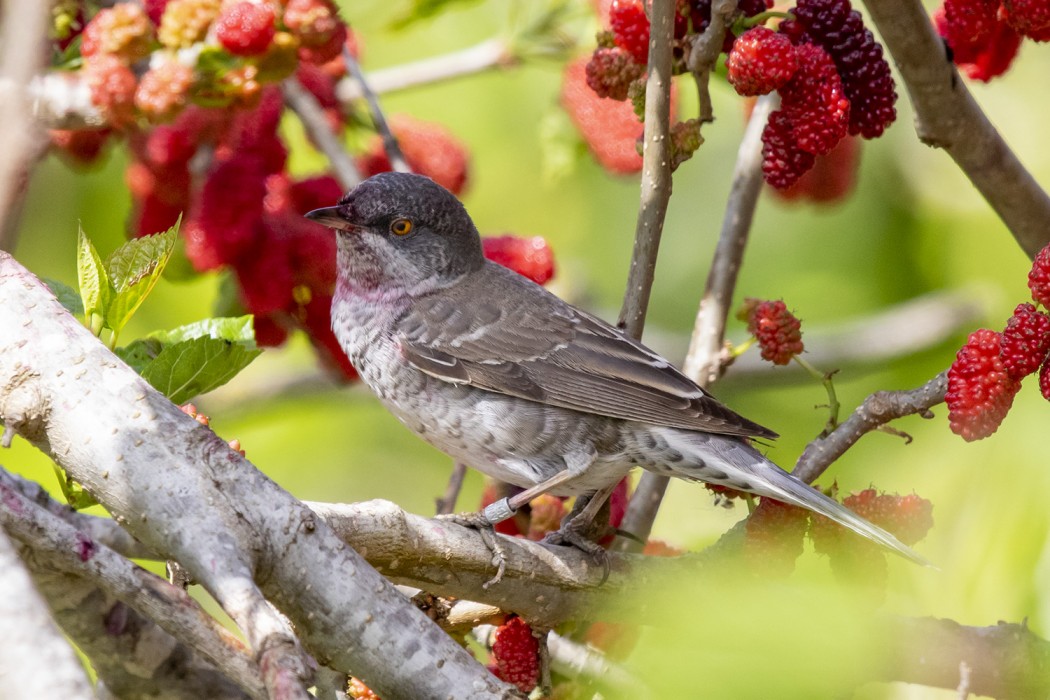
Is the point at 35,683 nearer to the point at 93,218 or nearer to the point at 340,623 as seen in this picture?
the point at 340,623

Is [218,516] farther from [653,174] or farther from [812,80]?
[812,80]

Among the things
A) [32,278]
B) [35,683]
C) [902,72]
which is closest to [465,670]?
[35,683]

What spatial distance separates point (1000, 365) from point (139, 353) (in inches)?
81.7

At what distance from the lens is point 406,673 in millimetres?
2104

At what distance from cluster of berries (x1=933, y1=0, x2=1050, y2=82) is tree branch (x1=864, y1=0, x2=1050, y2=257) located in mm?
107

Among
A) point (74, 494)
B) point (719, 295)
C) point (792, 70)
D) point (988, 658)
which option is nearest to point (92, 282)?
point (74, 494)

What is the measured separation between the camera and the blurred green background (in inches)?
196

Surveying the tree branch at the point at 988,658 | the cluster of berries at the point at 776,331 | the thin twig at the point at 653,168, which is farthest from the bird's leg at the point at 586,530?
the tree branch at the point at 988,658

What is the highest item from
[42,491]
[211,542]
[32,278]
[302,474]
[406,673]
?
[32,278]

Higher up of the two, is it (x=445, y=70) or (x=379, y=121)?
(x=445, y=70)

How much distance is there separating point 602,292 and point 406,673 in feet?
13.4

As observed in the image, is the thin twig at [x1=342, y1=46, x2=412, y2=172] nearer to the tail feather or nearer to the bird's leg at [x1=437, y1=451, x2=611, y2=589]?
the bird's leg at [x1=437, y1=451, x2=611, y2=589]

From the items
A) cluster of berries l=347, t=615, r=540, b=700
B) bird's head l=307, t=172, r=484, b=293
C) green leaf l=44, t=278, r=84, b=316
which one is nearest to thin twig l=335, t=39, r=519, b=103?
bird's head l=307, t=172, r=484, b=293

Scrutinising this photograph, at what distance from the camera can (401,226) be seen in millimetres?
4230
